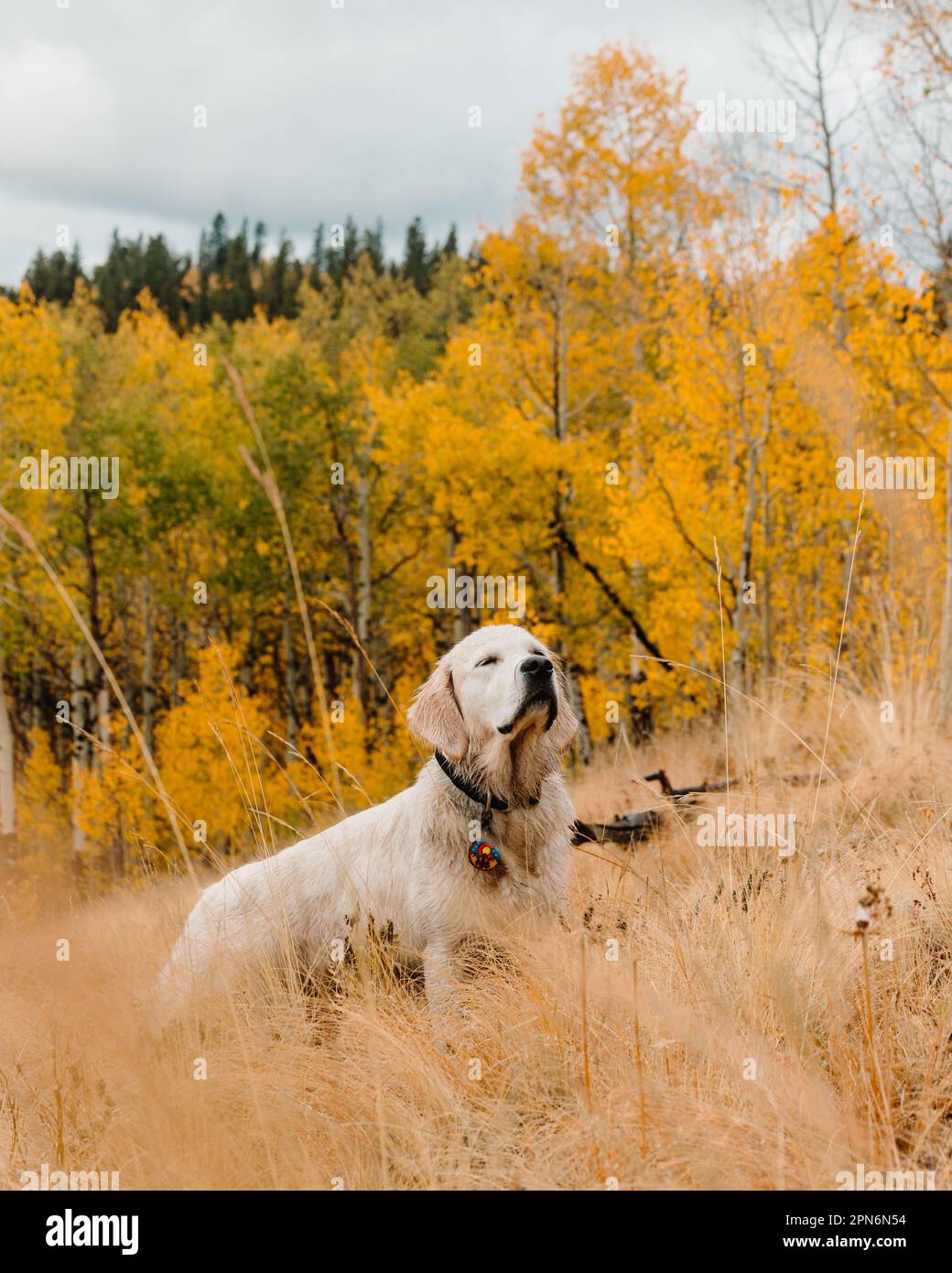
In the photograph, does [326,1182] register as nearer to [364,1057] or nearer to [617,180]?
[364,1057]

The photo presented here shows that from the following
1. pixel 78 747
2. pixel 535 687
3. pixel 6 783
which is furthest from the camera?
→ pixel 78 747

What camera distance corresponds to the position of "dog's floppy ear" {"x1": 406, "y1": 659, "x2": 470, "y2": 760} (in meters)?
3.32

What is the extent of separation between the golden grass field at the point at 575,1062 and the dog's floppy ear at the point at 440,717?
73 centimetres

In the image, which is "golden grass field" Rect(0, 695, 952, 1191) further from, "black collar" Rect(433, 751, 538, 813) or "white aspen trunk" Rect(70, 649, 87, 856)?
"white aspen trunk" Rect(70, 649, 87, 856)

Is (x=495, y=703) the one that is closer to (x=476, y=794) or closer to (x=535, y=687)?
(x=535, y=687)

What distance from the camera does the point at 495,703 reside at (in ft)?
10.6

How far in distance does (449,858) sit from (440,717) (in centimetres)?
50

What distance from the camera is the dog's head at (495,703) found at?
3191mm

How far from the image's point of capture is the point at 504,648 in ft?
10.9

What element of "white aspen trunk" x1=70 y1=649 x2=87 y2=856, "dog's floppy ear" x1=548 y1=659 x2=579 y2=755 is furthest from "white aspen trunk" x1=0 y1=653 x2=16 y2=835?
"dog's floppy ear" x1=548 y1=659 x2=579 y2=755

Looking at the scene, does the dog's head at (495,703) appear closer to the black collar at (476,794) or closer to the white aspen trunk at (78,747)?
the black collar at (476,794)

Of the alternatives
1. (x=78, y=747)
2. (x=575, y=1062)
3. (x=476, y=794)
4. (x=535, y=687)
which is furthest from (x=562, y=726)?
(x=78, y=747)

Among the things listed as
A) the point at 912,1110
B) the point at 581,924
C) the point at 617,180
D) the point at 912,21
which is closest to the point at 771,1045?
the point at 912,1110

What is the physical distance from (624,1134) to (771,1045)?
1.61ft
